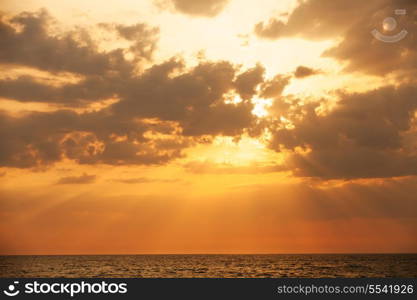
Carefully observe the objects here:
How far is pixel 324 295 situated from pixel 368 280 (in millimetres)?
1728

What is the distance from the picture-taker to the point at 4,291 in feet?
56.1

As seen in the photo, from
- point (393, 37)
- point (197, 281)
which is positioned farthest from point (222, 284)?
point (393, 37)

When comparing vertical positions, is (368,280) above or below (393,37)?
below

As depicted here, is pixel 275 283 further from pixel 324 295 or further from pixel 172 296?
pixel 172 296

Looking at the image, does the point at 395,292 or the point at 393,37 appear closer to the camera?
the point at 395,292

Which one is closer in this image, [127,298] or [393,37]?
[127,298]

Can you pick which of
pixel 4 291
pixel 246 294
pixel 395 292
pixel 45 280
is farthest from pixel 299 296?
pixel 4 291

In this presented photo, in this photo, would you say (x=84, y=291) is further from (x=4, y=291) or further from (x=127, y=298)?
(x=4, y=291)

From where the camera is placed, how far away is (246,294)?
1694cm

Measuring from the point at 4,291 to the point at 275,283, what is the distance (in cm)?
1025

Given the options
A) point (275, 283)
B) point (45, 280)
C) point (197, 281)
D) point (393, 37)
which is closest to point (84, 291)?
point (45, 280)

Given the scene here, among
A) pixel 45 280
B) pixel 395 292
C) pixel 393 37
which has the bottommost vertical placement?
pixel 395 292

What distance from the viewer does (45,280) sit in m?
17.2

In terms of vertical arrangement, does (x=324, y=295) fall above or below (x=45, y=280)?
below
